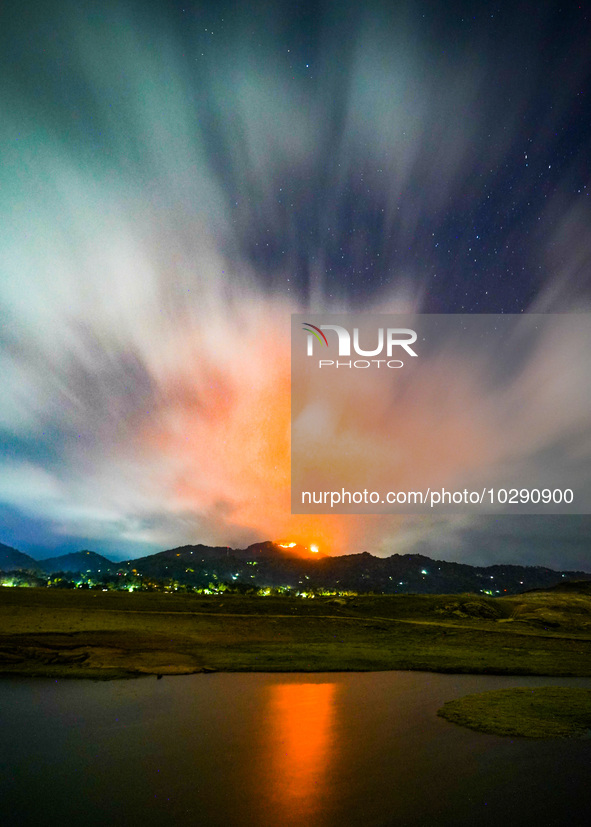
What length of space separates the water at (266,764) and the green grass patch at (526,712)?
2.48 feet

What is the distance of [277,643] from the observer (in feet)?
109

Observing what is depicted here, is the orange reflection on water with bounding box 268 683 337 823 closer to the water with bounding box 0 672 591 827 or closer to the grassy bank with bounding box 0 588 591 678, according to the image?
the water with bounding box 0 672 591 827

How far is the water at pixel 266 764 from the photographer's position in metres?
9.20

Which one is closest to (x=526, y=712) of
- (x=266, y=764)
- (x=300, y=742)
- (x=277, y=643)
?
(x=300, y=742)

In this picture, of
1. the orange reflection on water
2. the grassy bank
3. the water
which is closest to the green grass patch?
the water

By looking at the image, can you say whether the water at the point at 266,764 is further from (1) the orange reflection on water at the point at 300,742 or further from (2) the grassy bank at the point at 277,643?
(2) the grassy bank at the point at 277,643

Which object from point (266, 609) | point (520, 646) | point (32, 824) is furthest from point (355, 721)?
point (266, 609)

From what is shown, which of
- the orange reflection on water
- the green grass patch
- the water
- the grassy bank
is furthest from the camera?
the grassy bank

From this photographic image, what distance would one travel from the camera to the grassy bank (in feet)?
78.6

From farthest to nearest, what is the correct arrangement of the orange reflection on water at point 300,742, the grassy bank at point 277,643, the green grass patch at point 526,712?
the grassy bank at point 277,643 → the green grass patch at point 526,712 → the orange reflection on water at point 300,742

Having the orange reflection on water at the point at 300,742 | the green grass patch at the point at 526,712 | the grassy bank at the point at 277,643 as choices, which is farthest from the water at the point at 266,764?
the grassy bank at the point at 277,643

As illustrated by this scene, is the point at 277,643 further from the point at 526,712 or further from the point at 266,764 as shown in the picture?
the point at 266,764

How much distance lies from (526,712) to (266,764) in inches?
369

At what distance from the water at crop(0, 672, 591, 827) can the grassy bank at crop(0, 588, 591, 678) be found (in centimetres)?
570
